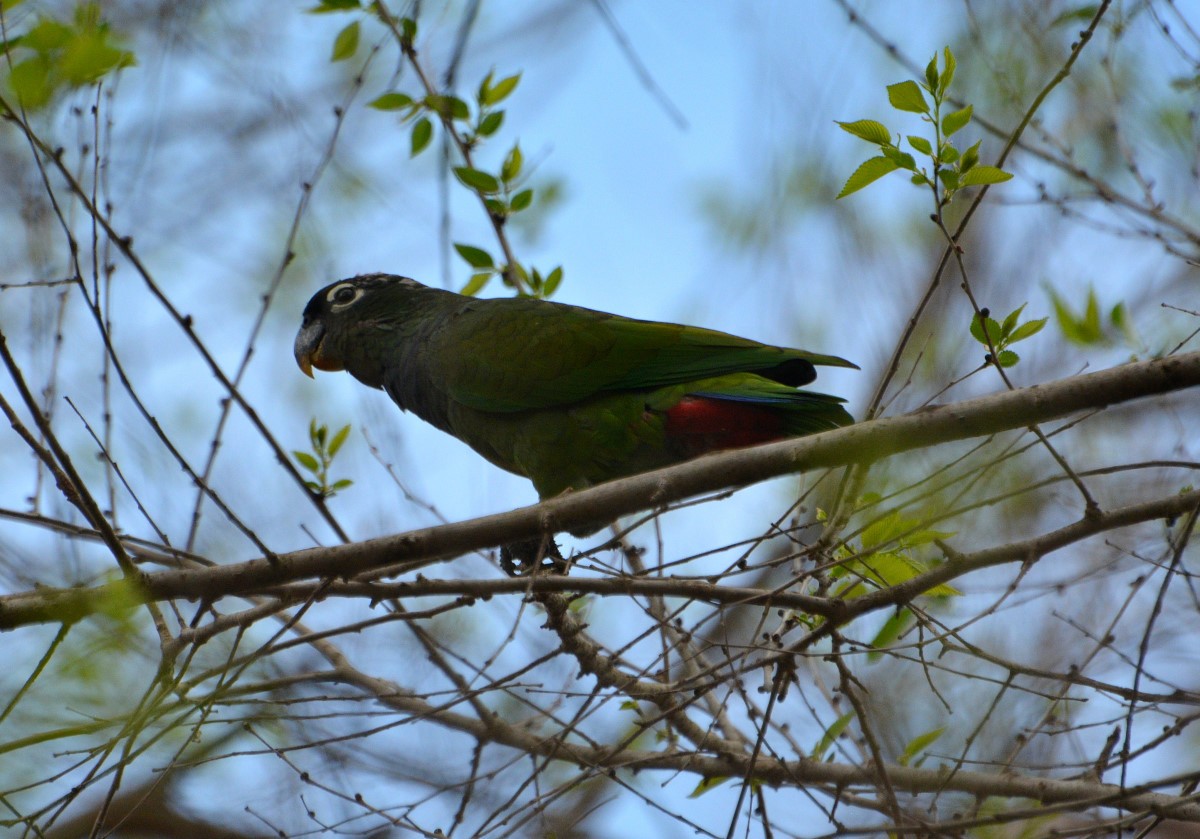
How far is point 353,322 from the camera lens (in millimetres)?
5672

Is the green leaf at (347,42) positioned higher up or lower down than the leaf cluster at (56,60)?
higher up

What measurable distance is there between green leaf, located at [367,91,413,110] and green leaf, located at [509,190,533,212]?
0.62m

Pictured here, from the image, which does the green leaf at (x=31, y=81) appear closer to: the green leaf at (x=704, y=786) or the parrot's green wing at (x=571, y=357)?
the parrot's green wing at (x=571, y=357)

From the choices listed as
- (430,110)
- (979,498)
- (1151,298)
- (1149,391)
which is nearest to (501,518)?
(979,498)

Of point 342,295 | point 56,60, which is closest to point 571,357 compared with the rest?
point 342,295

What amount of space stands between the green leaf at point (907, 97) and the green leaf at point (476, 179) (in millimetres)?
2202

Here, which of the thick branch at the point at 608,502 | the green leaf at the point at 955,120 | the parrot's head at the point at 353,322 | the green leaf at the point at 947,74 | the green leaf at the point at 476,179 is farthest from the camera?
the parrot's head at the point at 353,322

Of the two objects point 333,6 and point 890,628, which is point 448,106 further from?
point 890,628

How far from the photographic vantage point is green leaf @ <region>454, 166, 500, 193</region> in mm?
4758

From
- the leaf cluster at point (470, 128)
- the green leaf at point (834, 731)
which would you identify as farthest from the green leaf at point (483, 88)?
the green leaf at point (834, 731)

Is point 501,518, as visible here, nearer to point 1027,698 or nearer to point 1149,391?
point 1149,391

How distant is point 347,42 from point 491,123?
2.29 ft

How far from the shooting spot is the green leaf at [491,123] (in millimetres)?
4824

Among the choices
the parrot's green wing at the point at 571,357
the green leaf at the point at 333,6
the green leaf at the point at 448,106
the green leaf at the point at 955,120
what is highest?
the green leaf at the point at 333,6
